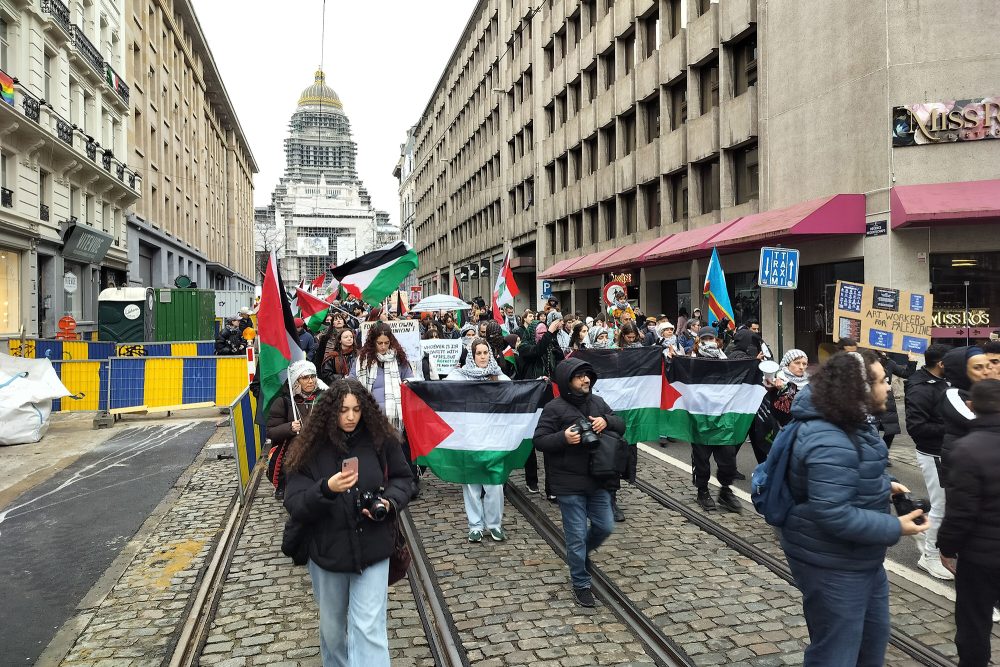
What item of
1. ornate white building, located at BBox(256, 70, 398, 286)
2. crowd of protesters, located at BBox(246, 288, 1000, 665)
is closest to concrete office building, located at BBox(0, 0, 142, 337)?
crowd of protesters, located at BBox(246, 288, 1000, 665)

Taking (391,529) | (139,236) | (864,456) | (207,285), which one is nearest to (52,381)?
(391,529)

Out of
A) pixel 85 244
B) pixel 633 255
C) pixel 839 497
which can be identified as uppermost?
pixel 85 244

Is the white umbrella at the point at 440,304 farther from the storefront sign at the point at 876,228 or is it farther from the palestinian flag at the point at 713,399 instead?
the palestinian flag at the point at 713,399

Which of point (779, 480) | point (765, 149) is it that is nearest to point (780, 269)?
point (765, 149)

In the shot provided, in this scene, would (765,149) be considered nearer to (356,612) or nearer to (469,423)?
(469,423)

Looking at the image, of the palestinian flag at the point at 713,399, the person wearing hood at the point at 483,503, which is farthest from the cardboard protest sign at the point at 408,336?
the palestinian flag at the point at 713,399

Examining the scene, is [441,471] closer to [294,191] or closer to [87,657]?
[87,657]

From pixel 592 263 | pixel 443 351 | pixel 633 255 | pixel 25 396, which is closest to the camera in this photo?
pixel 25 396

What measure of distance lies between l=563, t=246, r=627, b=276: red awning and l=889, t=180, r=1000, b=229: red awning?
12.8 m

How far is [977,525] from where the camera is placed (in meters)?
3.24

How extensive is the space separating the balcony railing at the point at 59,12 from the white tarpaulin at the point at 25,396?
54.2ft

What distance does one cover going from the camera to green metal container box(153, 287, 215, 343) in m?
23.2

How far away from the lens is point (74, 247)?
77.7ft

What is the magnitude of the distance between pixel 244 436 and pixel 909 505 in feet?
22.5
